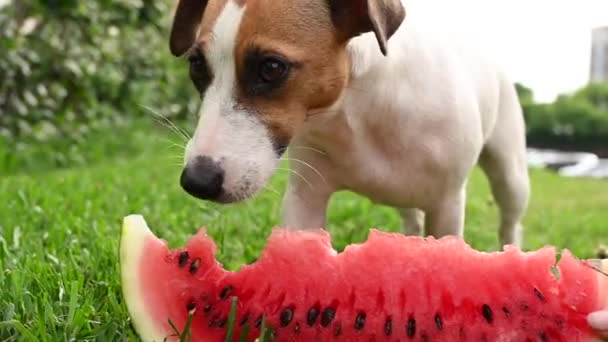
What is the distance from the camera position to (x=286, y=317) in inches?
57.2

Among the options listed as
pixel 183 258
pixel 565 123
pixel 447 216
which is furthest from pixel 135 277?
pixel 565 123

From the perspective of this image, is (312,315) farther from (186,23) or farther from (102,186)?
(102,186)

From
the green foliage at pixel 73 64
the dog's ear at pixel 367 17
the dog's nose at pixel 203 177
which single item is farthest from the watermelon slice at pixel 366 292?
the green foliage at pixel 73 64

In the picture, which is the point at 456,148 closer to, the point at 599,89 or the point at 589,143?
the point at 589,143

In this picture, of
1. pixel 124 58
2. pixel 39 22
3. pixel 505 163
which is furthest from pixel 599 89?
pixel 505 163

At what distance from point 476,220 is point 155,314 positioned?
9.76ft

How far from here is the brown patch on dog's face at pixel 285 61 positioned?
69.6 inches

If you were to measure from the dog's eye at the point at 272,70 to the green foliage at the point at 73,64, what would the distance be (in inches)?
137

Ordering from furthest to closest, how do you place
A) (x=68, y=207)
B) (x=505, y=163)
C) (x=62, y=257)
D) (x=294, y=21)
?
(x=68, y=207)
(x=505, y=163)
(x=62, y=257)
(x=294, y=21)

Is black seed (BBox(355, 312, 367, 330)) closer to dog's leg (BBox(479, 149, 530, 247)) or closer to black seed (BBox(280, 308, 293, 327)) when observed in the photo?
black seed (BBox(280, 308, 293, 327))

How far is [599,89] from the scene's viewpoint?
16734 mm

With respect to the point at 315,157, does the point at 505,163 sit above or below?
below

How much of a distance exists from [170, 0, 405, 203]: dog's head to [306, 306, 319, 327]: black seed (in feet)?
1.16

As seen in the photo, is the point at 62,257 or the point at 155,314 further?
the point at 62,257
